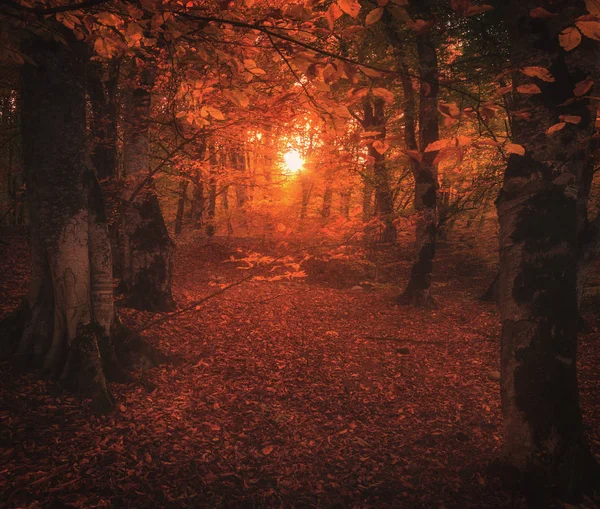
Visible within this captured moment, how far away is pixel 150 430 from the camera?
460 cm

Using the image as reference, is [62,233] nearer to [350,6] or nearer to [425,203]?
[350,6]

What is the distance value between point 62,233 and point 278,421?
3.96 m

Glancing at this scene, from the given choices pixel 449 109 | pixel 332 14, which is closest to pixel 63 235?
pixel 332 14

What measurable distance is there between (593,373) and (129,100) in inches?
469

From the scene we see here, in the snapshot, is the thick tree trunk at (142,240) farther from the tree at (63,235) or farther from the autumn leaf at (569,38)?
the autumn leaf at (569,38)

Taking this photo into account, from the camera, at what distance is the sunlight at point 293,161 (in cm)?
1561

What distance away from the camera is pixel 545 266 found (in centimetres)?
322

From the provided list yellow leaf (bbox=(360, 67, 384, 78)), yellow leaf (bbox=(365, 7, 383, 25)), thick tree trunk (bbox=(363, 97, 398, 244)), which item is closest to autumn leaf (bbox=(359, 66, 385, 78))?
yellow leaf (bbox=(360, 67, 384, 78))

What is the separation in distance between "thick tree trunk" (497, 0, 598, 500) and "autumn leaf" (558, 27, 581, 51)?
1.31 metres

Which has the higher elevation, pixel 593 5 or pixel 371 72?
pixel 593 5

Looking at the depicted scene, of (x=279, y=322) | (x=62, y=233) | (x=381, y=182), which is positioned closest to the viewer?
(x=62, y=233)

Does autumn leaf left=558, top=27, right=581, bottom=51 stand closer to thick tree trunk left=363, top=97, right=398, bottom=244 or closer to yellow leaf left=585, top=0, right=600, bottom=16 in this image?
yellow leaf left=585, top=0, right=600, bottom=16

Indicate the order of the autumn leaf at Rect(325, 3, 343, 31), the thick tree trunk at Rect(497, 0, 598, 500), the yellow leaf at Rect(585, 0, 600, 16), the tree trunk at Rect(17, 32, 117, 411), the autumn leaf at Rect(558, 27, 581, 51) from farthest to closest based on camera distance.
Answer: the tree trunk at Rect(17, 32, 117, 411) → the thick tree trunk at Rect(497, 0, 598, 500) → the autumn leaf at Rect(325, 3, 343, 31) → the autumn leaf at Rect(558, 27, 581, 51) → the yellow leaf at Rect(585, 0, 600, 16)

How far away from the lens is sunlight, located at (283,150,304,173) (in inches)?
615
